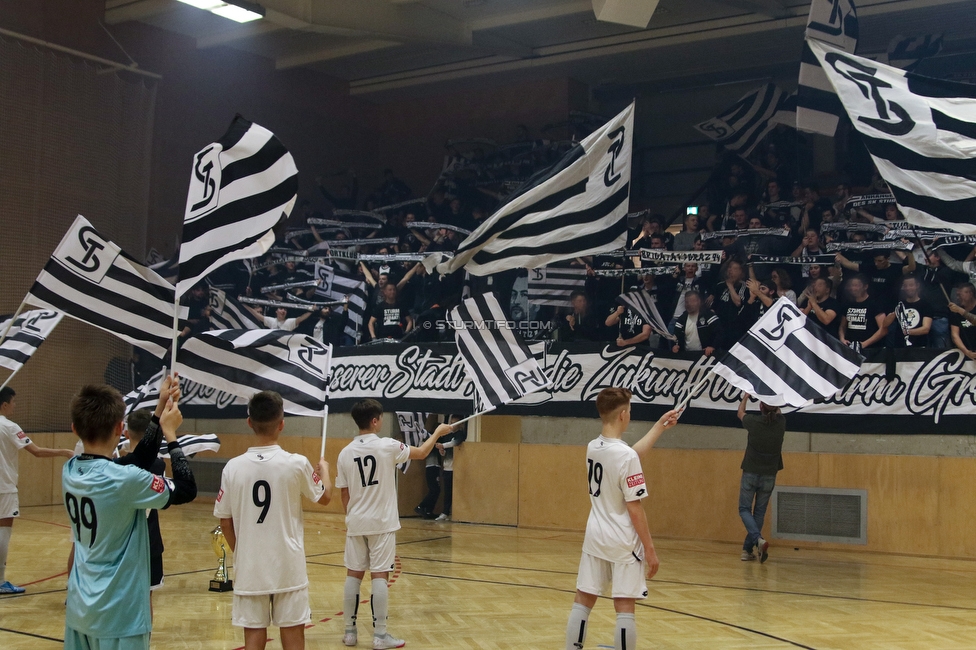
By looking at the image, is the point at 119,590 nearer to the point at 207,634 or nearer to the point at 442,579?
the point at 207,634

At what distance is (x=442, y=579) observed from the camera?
10969 millimetres

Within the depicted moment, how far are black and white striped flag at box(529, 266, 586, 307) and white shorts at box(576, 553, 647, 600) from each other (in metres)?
9.17

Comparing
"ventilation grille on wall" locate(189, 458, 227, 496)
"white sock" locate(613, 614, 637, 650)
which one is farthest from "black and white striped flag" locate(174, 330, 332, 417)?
"ventilation grille on wall" locate(189, 458, 227, 496)

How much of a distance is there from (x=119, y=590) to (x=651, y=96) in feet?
68.2

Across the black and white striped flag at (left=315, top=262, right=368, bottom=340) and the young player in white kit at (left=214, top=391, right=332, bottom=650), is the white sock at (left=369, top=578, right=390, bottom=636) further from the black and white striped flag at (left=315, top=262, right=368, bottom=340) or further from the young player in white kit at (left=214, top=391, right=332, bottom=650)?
the black and white striped flag at (left=315, top=262, right=368, bottom=340)

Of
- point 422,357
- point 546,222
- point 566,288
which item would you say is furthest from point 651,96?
point 546,222

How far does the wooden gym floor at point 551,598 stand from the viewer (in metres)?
8.16

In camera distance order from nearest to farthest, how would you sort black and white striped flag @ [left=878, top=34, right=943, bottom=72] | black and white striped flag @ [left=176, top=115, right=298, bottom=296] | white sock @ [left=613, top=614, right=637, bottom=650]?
white sock @ [left=613, top=614, right=637, bottom=650] → black and white striped flag @ [left=176, top=115, right=298, bottom=296] → black and white striped flag @ [left=878, top=34, right=943, bottom=72]

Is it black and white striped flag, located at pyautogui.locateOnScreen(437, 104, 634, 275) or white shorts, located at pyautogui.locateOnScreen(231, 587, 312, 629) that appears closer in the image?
white shorts, located at pyautogui.locateOnScreen(231, 587, 312, 629)

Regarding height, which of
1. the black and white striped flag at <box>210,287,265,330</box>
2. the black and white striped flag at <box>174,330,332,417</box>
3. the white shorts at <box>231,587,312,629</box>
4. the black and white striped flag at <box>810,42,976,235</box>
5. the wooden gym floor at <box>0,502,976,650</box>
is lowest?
the wooden gym floor at <box>0,502,976,650</box>

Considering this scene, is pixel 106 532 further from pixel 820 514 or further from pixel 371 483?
pixel 820 514

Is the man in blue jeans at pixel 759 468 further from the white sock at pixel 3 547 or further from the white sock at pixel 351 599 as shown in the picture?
the white sock at pixel 3 547

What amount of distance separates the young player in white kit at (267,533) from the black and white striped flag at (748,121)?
47.4ft

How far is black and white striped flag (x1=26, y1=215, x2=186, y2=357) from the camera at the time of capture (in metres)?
8.83
